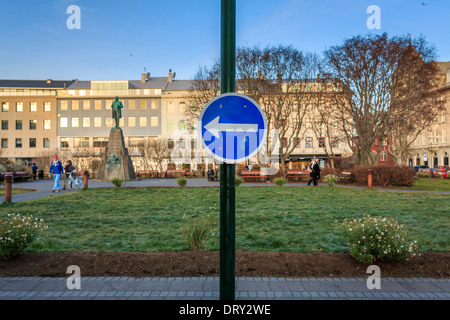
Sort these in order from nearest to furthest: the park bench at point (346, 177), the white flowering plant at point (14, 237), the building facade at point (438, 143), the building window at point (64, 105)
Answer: the white flowering plant at point (14, 237) → the park bench at point (346, 177) → the building facade at point (438, 143) → the building window at point (64, 105)

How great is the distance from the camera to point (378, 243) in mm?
5129

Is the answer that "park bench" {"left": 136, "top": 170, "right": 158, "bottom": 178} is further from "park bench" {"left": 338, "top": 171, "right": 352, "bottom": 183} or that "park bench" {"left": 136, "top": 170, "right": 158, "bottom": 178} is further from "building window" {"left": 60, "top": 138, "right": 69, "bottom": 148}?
"building window" {"left": 60, "top": 138, "right": 69, "bottom": 148}

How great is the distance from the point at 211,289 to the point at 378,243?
8.29ft

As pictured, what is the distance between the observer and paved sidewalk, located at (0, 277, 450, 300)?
4.20 m

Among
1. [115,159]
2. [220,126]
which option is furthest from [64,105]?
[220,126]

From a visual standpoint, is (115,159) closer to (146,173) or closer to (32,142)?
(146,173)

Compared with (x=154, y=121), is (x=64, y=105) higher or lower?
higher

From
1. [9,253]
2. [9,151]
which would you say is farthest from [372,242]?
[9,151]

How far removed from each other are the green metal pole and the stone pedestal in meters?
26.4

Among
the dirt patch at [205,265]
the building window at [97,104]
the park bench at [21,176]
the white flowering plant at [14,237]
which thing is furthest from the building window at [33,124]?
the dirt patch at [205,265]

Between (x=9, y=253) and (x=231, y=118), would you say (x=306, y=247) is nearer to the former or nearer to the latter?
(x=231, y=118)

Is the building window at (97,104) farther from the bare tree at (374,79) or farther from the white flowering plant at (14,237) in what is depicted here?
the white flowering plant at (14,237)

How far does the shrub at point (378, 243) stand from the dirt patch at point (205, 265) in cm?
16

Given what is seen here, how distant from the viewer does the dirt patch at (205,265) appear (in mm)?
5020
